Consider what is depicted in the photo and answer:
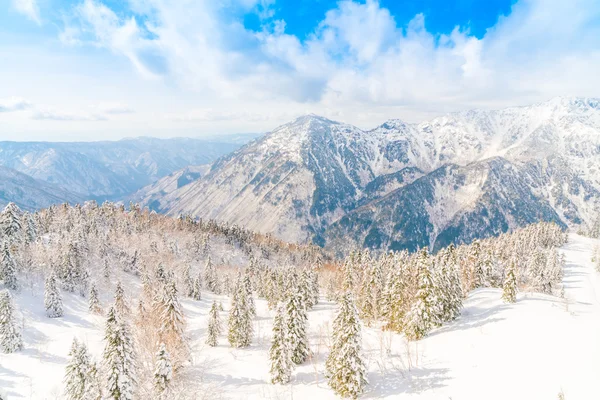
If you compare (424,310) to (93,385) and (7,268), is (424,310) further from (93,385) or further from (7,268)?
(7,268)

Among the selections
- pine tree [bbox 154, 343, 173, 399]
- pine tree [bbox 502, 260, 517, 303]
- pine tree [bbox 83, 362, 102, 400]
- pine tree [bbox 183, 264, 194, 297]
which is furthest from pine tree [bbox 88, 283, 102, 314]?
pine tree [bbox 502, 260, 517, 303]

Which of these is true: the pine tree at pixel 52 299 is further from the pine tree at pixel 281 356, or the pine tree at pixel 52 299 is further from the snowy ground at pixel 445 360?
the pine tree at pixel 281 356

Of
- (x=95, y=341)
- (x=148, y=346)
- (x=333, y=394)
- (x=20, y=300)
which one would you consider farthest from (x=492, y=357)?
(x=20, y=300)

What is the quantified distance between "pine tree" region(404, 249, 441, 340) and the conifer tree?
65.9 m

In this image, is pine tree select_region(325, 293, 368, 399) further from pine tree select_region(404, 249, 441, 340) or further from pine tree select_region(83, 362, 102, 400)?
pine tree select_region(83, 362, 102, 400)

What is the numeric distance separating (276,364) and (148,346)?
18.7 m

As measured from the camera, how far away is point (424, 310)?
49375mm

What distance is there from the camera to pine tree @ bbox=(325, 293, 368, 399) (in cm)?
3728

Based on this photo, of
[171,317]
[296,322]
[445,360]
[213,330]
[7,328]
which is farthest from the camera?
[213,330]

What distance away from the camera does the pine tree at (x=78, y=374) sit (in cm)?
3312

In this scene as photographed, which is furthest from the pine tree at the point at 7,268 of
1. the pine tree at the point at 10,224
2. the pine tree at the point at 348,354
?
the pine tree at the point at 348,354

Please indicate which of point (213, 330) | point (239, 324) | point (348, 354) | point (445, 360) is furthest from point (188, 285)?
point (445, 360)

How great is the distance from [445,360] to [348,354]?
1351 cm

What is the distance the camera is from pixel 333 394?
41.2 meters
